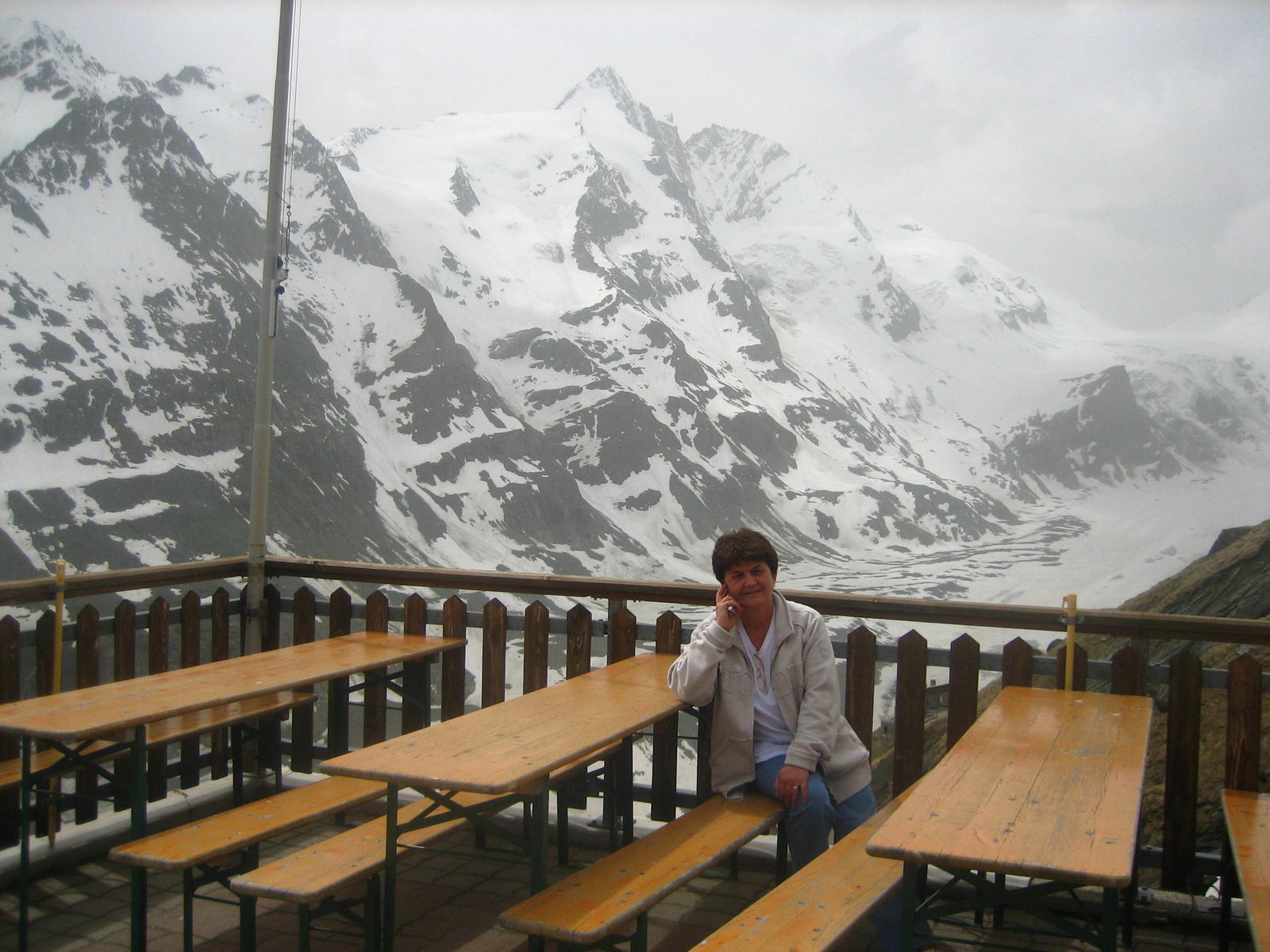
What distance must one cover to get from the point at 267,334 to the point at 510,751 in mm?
3863

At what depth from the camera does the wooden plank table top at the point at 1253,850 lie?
250cm

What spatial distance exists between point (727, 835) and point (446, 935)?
52.2 inches

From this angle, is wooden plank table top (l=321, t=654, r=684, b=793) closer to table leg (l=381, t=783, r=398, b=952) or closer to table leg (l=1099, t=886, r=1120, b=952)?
table leg (l=381, t=783, r=398, b=952)

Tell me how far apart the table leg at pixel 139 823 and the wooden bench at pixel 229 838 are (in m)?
0.09

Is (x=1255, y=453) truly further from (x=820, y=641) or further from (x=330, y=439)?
(x=820, y=641)

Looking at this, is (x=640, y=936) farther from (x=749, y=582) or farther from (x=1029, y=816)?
(x=749, y=582)

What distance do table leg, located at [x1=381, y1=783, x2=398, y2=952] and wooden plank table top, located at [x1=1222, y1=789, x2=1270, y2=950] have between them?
2.40 metres

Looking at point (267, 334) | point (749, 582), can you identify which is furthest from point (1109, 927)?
point (267, 334)

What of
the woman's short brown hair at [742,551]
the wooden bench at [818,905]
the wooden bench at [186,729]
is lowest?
the wooden bench at [186,729]

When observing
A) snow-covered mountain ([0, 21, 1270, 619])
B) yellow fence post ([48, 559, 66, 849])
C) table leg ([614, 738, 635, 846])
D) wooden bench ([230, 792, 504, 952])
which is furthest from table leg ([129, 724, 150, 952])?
snow-covered mountain ([0, 21, 1270, 619])

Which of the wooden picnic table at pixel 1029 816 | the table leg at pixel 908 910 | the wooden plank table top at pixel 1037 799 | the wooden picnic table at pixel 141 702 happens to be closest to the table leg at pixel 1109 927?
the wooden picnic table at pixel 1029 816

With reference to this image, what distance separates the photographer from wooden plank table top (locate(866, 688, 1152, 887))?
92.9 inches

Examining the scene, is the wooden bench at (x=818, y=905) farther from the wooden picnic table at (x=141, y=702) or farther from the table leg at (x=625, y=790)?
the wooden picnic table at (x=141, y=702)

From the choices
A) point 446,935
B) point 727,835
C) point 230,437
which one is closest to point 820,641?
point 727,835
